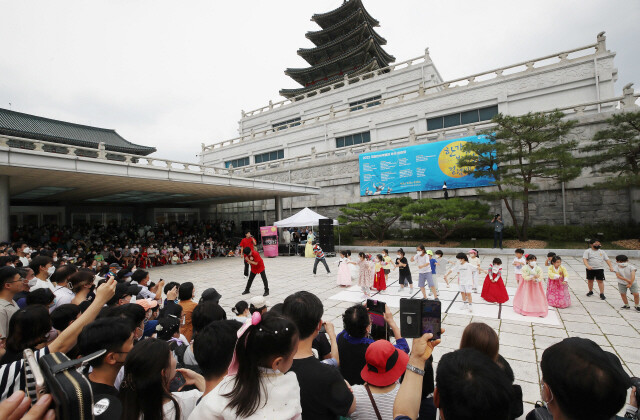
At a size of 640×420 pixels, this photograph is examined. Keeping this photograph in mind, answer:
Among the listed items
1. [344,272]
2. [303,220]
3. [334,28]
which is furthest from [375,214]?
[334,28]

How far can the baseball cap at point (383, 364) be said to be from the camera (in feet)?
5.88

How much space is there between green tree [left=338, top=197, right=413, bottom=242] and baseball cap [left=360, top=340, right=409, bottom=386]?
47.8 ft

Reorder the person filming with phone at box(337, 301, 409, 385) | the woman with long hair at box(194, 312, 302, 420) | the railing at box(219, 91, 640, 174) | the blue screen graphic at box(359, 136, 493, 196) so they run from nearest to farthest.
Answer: the woman with long hair at box(194, 312, 302, 420) → the person filming with phone at box(337, 301, 409, 385) → the railing at box(219, 91, 640, 174) → the blue screen graphic at box(359, 136, 493, 196)

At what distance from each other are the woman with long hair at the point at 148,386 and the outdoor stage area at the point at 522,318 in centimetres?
353

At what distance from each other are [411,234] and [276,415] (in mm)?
16798

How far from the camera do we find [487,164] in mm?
13688

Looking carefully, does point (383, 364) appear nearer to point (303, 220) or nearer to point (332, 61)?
point (303, 220)

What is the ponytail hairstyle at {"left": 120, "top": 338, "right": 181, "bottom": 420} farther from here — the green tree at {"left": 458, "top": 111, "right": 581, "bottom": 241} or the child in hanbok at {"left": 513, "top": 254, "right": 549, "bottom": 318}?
the green tree at {"left": 458, "top": 111, "right": 581, "bottom": 241}

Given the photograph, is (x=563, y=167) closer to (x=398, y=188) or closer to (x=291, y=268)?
(x=398, y=188)

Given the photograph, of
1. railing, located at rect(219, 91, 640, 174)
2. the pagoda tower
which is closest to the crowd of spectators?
railing, located at rect(219, 91, 640, 174)

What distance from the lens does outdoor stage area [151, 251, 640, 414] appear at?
404 centimetres

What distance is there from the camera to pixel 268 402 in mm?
1439

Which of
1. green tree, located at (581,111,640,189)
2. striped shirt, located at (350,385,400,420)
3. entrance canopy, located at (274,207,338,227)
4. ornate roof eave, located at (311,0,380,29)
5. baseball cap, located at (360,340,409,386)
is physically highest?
ornate roof eave, located at (311,0,380,29)

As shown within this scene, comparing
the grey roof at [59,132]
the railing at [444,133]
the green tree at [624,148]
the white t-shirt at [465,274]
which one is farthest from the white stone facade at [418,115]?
the white t-shirt at [465,274]
